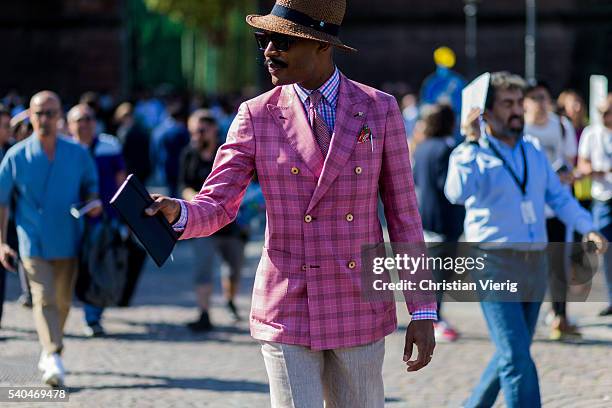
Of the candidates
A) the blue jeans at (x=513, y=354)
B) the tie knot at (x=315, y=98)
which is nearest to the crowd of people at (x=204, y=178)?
the blue jeans at (x=513, y=354)

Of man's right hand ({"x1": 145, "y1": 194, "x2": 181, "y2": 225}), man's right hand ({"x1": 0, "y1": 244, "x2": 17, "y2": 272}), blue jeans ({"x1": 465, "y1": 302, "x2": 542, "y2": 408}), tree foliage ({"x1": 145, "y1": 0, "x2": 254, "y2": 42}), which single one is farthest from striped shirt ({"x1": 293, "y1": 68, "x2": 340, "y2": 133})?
tree foliage ({"x1": 145, "y1": 0, "x2": 254, "y2": 42})

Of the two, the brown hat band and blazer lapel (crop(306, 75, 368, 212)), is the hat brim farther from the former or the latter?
blazer lapel (crop(306, 75, 368, 212))

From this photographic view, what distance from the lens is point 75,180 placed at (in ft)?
28.1

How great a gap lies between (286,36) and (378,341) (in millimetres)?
1087

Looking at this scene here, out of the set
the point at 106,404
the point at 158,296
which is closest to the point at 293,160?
the point at 106,404

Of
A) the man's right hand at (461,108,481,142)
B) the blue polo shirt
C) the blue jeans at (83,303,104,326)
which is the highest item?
the man's right hand at (461,108,481,142)

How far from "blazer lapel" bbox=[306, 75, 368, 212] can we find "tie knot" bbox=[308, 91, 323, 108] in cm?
7

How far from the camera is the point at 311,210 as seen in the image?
13.6ft

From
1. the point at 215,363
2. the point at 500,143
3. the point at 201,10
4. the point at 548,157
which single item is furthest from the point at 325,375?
the point at 201,10

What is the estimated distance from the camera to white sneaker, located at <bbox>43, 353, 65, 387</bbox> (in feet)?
25.9

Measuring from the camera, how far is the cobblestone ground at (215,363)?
779cm

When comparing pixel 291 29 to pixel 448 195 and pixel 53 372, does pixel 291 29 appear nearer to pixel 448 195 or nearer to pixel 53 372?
pixel 448 195

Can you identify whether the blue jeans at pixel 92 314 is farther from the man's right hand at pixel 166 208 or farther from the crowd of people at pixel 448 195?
the man's right hand at pixel 166 208

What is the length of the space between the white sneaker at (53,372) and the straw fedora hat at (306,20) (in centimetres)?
423
